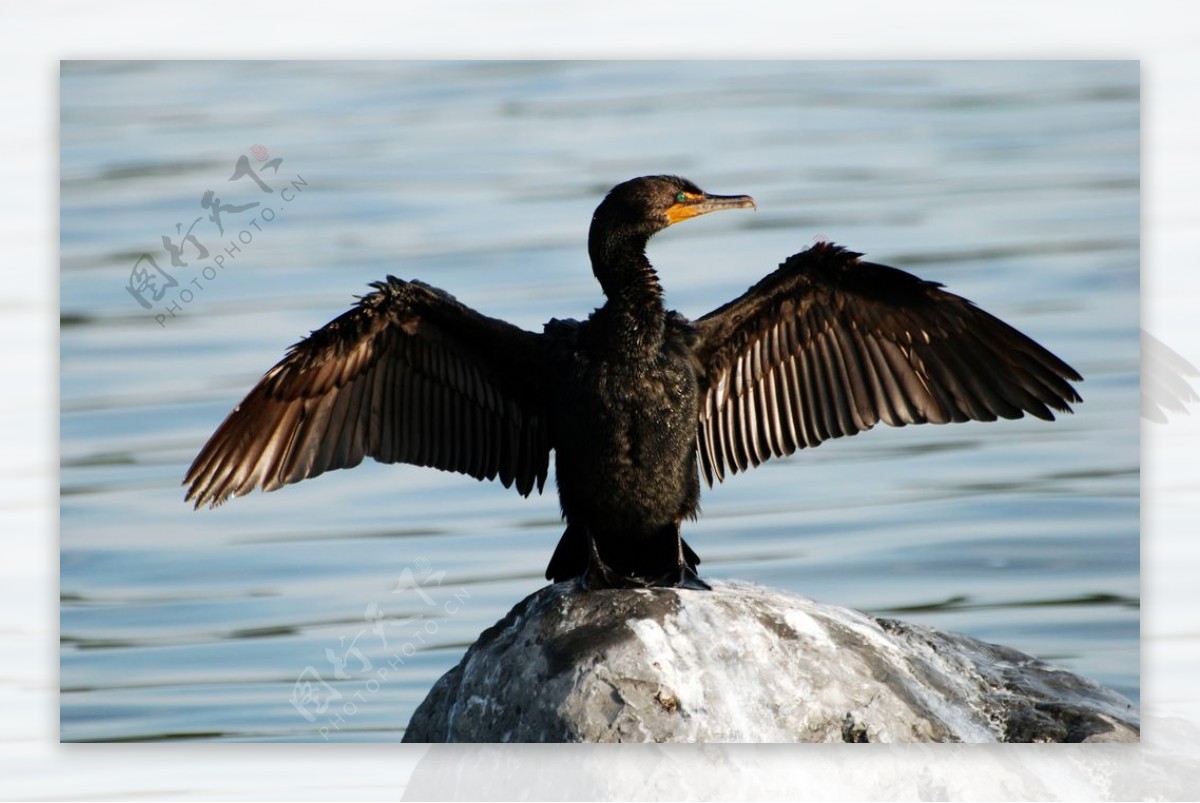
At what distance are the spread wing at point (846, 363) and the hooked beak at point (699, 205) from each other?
24cm

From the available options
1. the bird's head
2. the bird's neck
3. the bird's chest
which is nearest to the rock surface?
the bird's chest

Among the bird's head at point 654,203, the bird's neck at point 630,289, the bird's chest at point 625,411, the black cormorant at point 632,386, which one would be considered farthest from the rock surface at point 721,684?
the bird's head at point 654,203

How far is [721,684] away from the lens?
4.27 metres

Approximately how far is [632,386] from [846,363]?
2.10ft

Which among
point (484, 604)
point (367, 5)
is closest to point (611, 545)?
point (484, 604)

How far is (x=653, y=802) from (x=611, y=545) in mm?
615

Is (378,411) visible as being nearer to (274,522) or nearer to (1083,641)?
(274,522)

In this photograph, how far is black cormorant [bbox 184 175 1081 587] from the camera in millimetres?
4441

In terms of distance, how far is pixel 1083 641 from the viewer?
179 inches

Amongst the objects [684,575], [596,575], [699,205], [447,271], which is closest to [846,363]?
[699,205]

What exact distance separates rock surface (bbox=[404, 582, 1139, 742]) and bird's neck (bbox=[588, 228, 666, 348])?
2.01ft

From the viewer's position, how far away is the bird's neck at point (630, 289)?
4.43m

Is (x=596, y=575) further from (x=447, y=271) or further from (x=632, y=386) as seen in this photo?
(x=447, y=271)

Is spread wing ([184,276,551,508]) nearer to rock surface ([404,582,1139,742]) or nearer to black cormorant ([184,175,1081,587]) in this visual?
black cormorant ([184,175,1081,587])
